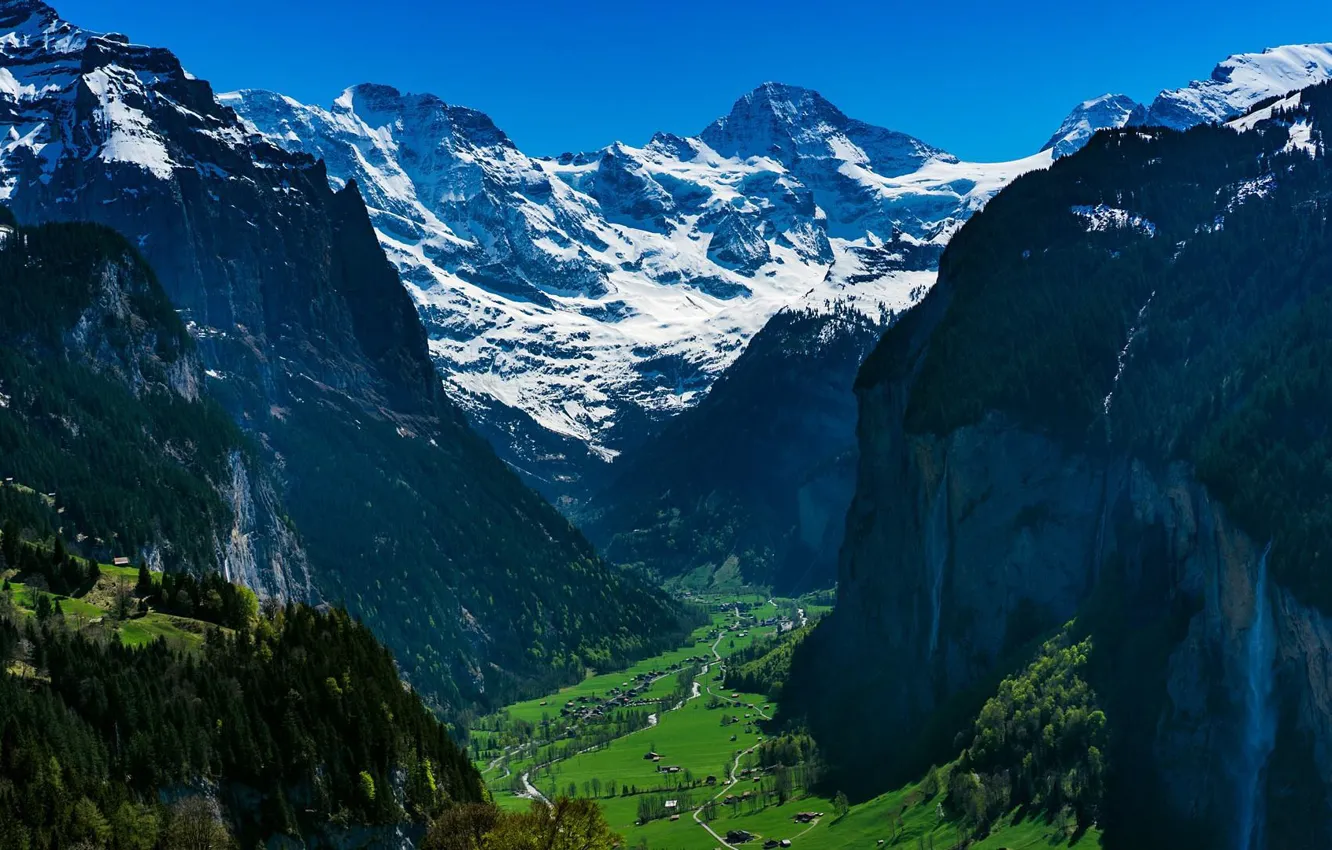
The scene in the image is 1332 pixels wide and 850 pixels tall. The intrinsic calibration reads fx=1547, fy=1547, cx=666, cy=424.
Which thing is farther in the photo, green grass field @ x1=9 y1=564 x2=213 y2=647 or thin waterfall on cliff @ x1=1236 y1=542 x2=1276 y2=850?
thin waterfall on cliff @ x1=1236 y1=542 x2=1276 y2=850

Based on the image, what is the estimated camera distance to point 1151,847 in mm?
185625

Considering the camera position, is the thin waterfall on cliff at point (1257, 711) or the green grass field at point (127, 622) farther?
the thin waterfall on cliff at point (1257, 711)

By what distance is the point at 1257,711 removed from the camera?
604 ft

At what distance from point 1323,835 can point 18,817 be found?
131 m

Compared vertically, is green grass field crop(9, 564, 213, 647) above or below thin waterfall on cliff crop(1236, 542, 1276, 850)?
above

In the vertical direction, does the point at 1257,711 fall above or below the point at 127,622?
below

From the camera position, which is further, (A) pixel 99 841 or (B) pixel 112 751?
(B) pixel 112 751

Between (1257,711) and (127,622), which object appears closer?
(127,622)

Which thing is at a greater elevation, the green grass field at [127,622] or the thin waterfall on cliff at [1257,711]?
the green grass field at [127,622]

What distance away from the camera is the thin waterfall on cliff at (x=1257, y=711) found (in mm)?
180125

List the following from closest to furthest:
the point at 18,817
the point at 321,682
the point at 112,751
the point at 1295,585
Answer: the point at 18,817 → the point at 112,751 → the point at 321,682 → the point at 1295,585

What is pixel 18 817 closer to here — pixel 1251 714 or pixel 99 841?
pixel 99 841

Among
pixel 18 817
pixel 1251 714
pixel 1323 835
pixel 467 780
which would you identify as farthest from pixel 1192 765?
pixel 18 817

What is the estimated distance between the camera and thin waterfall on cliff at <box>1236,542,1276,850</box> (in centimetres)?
18012
